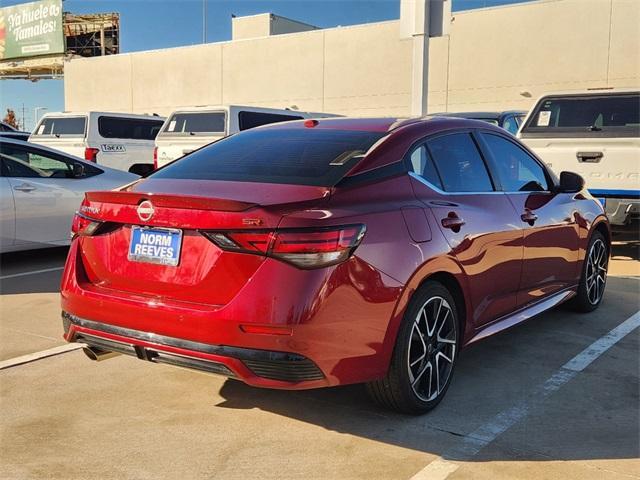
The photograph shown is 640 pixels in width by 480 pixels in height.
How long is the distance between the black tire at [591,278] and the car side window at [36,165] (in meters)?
5.89

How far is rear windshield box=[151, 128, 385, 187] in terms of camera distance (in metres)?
3.49

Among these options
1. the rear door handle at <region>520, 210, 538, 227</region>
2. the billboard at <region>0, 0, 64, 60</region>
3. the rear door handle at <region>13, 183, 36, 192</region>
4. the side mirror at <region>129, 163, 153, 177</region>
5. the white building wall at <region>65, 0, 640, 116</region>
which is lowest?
the side mirror at <region>129, 163, 153, 177</region>

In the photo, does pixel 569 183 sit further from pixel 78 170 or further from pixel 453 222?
pixel 78 170

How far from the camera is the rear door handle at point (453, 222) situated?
373 centimetres

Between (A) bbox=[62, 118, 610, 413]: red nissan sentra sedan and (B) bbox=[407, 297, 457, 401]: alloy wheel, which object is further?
(B) bbox=[407, 297, 457, 401]: alloy wheel

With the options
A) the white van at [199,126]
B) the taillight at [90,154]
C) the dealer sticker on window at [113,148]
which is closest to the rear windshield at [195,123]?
the white van at [199,126]

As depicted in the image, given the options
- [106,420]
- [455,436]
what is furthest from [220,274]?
[455,436]

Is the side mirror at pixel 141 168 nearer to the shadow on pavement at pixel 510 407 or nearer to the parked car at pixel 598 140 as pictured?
the parked car at pixel 598 140

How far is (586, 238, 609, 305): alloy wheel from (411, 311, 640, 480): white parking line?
2.02 feet

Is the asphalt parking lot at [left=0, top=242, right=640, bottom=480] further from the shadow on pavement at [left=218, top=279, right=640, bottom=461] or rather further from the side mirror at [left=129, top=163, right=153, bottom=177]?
the side mirror at [left=129, top=163, right=153, bottom=177]

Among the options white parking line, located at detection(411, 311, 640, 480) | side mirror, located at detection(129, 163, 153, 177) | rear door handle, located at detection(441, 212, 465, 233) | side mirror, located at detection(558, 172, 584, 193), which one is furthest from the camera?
side mirror, located at detection(129, 163, 153, 177)

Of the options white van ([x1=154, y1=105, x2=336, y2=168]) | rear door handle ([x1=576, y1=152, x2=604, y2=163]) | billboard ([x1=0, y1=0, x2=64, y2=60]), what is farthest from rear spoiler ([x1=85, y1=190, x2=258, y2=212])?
billboard ([x1=0, y1=0, x2=64, y2=60])

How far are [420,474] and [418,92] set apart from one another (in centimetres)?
718

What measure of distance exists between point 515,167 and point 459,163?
0.86 meters
